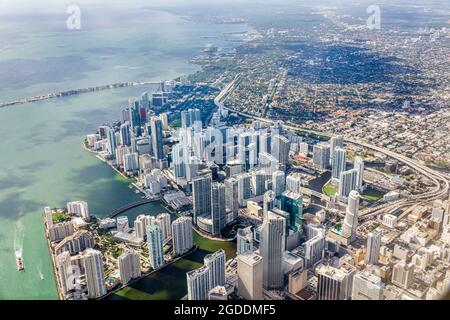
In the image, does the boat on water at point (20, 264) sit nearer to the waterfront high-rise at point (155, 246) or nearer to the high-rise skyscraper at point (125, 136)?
the waterfront high-rise at point (155, 246)

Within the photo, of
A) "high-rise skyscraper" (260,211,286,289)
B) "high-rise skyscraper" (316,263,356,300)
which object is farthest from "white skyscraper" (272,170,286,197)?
"high-rise skyscraper" (316,263,356,300)

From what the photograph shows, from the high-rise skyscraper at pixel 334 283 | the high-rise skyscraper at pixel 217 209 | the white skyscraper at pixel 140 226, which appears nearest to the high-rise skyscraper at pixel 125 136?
the white skyscraper at pixel 140 226

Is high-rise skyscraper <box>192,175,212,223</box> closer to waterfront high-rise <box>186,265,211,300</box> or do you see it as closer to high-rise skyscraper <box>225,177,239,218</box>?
high-rise skyscraper <box>225,177,239,218</box>

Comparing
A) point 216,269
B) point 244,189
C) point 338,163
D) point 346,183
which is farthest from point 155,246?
point 338,163
